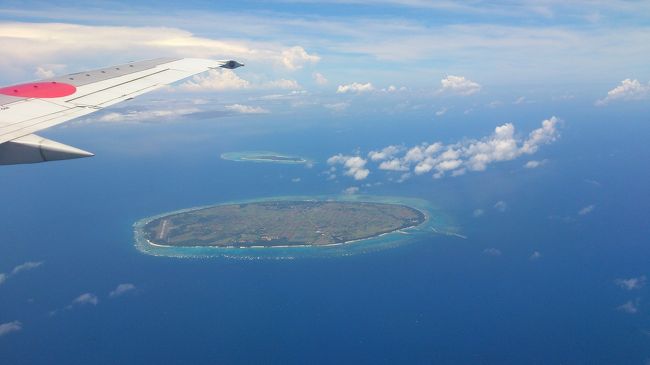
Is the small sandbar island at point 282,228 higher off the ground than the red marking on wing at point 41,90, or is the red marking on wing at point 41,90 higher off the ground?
the red marking on wing at point 41,90

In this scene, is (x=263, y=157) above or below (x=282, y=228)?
above

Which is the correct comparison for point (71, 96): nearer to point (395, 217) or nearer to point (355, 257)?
point (355, 257)

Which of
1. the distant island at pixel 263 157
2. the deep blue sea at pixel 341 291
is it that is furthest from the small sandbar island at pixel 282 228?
the distant island at pixel 263 157

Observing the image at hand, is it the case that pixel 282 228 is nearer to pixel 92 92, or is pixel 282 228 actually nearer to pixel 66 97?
pixel 92 92

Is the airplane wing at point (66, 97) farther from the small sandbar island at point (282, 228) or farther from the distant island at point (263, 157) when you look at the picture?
the distant island at point (263, 157)

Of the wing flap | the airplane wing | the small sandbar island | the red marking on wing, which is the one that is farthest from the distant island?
the red marking on wing

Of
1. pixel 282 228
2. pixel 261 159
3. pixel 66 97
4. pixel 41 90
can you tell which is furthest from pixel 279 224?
pixel 66 97

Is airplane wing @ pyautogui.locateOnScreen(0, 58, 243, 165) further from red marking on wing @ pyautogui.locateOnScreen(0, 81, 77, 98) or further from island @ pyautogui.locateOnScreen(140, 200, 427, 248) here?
island @ pyautogui.locateOnScreen(140, 200, 427, 248)
